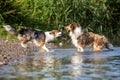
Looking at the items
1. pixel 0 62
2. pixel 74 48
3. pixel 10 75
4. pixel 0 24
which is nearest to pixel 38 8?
pixel 0 24

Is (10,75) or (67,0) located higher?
(67,0)

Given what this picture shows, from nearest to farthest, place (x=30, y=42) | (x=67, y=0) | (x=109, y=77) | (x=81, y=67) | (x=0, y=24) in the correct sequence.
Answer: (x=109, y=77) < (x=81, y=67) < (x=30, y=42) < (x=0, y=24) < (x=67, y=0)

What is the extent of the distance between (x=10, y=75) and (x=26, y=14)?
10.2 metres

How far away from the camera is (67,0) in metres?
21.2

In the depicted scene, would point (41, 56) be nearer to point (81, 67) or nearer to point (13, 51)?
point (13, 51)

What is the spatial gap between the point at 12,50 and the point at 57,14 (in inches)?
231

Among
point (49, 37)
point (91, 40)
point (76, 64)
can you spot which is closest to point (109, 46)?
point (91, 40)

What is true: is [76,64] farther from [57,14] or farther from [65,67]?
[57,14]

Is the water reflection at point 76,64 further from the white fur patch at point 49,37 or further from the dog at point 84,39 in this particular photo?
Result: the white fur patch at point 49,37

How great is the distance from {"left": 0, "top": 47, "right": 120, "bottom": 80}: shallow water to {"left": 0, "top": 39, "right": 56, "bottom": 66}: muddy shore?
0.85 feet

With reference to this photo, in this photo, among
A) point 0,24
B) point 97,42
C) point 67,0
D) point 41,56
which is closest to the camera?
point 41,56

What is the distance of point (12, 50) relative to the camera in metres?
15.7

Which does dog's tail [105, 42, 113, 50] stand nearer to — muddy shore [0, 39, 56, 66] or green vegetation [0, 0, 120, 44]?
muddy shore [0, 39, 56, 66]

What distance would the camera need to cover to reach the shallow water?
1060 centimetres
